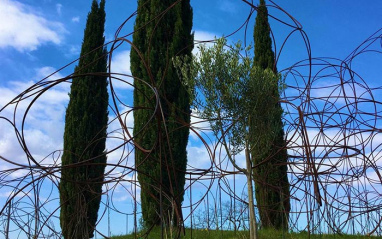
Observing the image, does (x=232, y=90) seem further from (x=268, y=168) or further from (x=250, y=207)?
(x=268, y=168)

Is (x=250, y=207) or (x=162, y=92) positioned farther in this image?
(x=162, y=92)

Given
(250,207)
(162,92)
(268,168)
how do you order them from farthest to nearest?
(268,168), (162,92), (250,207)

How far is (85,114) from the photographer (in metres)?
13.8

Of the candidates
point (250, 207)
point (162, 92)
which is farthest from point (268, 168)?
point (250, 207)

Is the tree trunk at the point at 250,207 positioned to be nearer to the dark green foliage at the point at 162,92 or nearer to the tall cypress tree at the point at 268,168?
the dark green foliage at the point at 162,92

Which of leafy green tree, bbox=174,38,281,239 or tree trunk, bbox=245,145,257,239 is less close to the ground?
leafy green tree, bbox=174,38,281,239

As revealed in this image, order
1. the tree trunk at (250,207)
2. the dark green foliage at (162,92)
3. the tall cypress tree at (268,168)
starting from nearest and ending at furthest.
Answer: the tree trunk at (250,207) < the dark green foliage at (162,92) < the tall cypress tree at (268,168)

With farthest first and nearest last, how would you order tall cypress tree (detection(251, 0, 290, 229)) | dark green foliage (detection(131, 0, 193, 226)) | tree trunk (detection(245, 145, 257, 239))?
tall cypress tree (detection(251, 0, 290, 229))
dark green foliage (detection(131, 0, 193, 226))
tree trunk (detection(245, 145, 257, 239))

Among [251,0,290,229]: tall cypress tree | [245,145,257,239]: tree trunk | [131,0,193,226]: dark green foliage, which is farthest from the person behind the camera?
[251,0,290,229]: tall cypress tree

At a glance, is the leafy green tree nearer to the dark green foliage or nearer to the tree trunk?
the tree trunk

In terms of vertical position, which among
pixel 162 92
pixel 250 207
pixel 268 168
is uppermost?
pixel 162 92

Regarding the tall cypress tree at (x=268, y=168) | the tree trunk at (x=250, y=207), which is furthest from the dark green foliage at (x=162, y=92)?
the tree trunk at (x=250, y=207)

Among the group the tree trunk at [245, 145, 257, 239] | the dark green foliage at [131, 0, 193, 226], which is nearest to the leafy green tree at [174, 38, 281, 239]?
the tree trunk at [245, 145, 257, 239]

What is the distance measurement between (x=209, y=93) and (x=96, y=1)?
9.13 meters
